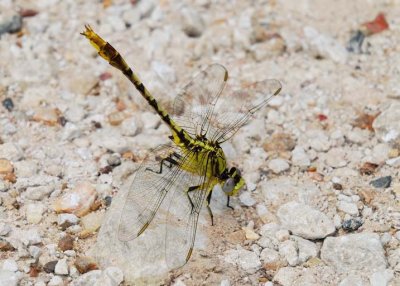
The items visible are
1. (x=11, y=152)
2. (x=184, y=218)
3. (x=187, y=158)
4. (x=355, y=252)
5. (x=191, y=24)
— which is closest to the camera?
(x=355, y=252)

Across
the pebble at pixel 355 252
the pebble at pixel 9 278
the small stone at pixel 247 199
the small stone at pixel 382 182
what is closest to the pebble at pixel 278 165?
the small stone at pixel 247 199

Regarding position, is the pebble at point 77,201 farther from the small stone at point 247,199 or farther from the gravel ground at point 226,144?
the small stone at point 247,199

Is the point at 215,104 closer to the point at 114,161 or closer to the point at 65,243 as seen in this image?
the point at 114,161

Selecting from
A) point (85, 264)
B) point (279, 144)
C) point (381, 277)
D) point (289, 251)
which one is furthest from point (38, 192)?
point (381, 277)

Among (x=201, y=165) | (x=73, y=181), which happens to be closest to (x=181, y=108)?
(x=201, y=165)

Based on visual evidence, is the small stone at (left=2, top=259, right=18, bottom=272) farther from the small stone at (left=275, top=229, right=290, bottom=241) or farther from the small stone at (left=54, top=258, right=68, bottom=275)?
the small stone at (left=275, top=229, right=290, bottom=241)

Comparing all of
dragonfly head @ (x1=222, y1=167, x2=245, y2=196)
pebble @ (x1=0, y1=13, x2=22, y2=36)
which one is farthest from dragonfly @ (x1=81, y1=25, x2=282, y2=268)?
pebble @ (x1=0, y1=13, x2=22, y2=36)

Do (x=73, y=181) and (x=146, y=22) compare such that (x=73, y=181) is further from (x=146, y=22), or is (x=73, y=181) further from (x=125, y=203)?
(x=146, y=22)
